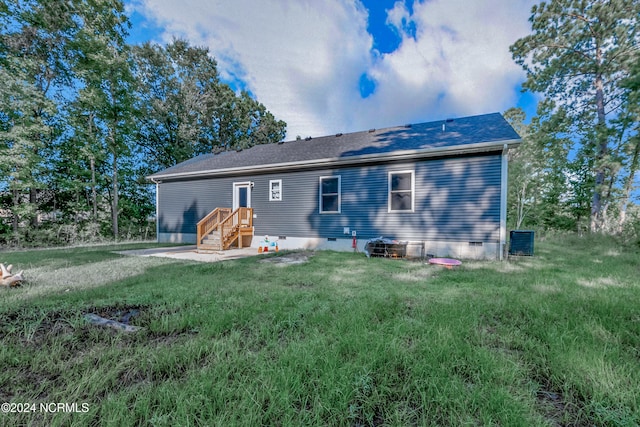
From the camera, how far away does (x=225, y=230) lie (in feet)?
28.3

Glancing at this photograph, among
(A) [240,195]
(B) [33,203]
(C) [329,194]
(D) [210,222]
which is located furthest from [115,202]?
(C) [329,194]

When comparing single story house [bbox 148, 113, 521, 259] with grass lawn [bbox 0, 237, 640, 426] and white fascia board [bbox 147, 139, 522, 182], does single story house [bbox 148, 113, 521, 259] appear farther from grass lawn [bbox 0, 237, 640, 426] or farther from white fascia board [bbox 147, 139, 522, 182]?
grass lawn [bbox 0, 237, 640, 426]

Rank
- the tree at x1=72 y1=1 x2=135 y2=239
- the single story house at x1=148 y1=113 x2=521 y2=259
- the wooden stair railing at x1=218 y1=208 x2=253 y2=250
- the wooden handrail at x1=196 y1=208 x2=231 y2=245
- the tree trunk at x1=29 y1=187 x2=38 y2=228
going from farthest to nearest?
1. the tree at x1=72 y1=1 x2=135 y2=239
2. the tree trunk at x1=29 y1=187 x2=38 y2=228
3. the wooden handrail at x1=196 y1=208 x2=231 y2=245
4. the wooden stair railing at x1=218 y1=208 x2=253 y2=250
5. the single story house at x1=148 y1=113 x2=521 y2=259

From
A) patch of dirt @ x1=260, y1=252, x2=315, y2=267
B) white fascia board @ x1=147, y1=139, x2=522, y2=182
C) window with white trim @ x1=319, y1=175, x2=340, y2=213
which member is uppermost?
white fascia board @ x1=147, y1=139, x2=522, y2=182

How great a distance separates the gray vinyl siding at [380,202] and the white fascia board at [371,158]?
0.23 m

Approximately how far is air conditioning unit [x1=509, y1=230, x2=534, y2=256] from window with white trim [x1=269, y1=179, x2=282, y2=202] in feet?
25.0

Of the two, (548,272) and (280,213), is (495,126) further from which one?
(280,213)

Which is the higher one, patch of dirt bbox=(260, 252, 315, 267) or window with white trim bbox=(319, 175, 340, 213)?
window with white trim bbox=(319, 175, 340, 213)

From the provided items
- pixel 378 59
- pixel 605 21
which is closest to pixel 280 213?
pixel 378 59

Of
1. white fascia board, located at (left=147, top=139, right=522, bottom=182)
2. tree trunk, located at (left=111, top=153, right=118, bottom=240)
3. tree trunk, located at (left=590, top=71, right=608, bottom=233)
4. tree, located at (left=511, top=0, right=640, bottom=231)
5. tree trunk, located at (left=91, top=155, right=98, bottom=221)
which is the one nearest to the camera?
white fascia board, located at (left=147, top=139, right=522, bottom=182)

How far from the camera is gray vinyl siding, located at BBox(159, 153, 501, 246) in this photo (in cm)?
666

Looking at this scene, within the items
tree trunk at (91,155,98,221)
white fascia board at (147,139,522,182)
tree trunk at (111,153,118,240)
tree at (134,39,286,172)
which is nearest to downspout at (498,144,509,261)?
white fascia board at (147,139,522,182)

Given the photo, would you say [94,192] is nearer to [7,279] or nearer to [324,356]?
[7,279]

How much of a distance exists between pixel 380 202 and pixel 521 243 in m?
4.22
